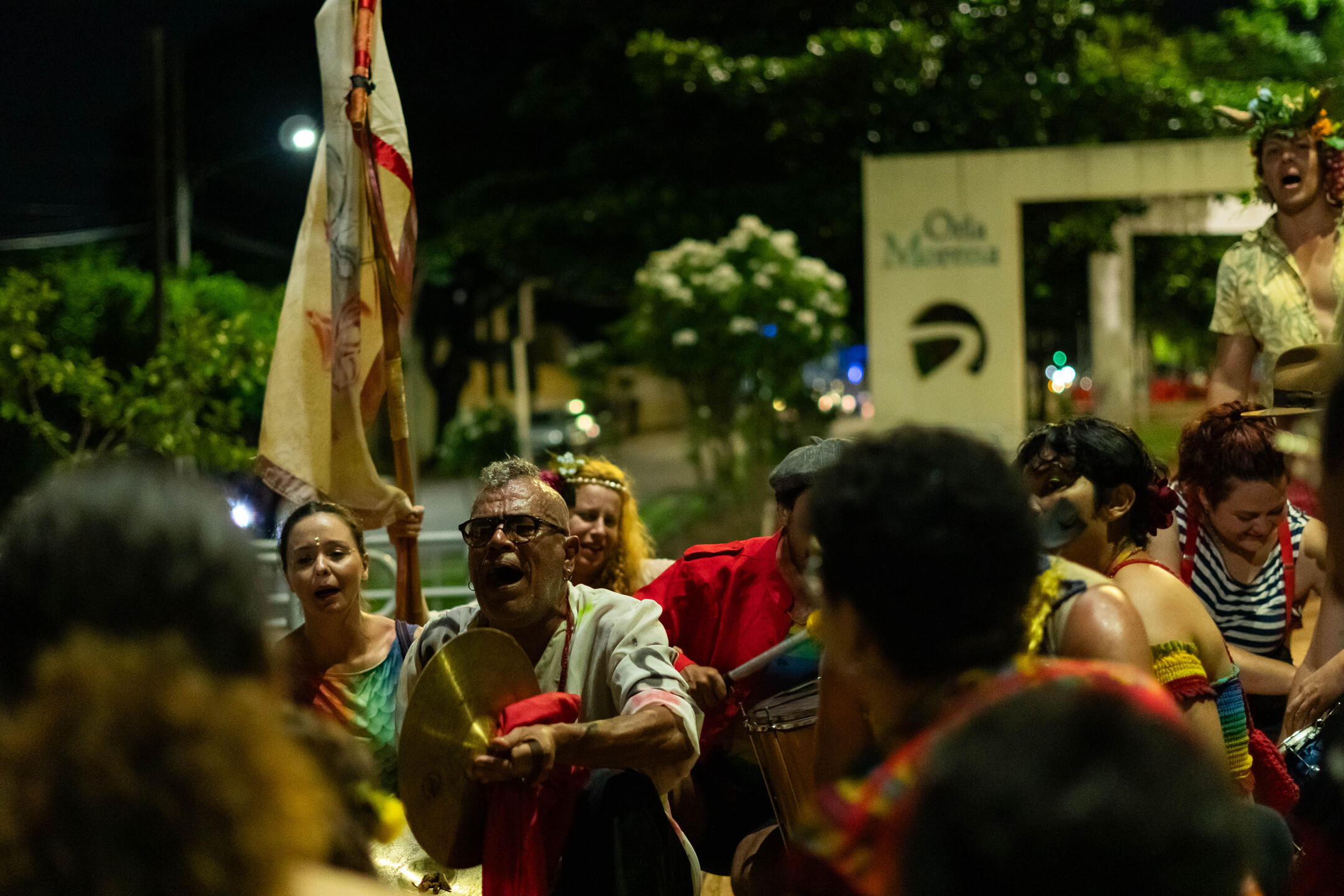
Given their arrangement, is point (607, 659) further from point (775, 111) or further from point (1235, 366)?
point (775, 111)

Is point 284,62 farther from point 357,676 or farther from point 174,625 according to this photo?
point 174,625

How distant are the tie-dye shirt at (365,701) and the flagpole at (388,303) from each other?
487 mm

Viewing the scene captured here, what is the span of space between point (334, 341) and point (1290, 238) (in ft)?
12.5

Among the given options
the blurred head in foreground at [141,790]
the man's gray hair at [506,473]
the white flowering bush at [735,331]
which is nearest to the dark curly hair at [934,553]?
the blurred head in foreground at [141,790]

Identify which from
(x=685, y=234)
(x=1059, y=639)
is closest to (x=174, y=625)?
(x=1059, y=639)

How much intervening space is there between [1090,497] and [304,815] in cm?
214

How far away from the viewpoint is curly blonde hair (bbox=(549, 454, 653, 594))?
5336 mm

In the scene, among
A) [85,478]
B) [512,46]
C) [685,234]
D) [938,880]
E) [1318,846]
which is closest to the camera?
[938,880]

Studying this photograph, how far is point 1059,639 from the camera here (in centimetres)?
232

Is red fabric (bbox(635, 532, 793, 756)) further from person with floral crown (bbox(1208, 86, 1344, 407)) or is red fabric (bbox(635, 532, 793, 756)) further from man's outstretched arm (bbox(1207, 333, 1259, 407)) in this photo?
man's outstretched arm (bbox(1207, 333, 1259, 407))

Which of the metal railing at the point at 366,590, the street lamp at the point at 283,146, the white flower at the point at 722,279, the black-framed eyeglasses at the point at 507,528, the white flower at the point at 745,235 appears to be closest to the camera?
the black-framed eyeglasses at the point at 507,528

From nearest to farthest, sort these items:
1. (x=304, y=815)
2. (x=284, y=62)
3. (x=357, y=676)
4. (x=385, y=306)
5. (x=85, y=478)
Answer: (x=304, y=815)
(x=85, y=478)
(x=357, y=676)
(x=385, y=306)
(x=284, y=62)

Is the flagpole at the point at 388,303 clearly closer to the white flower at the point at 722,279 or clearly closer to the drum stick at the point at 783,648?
the drum stick at the point at 783,648

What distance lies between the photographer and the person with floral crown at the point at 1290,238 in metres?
5.38
